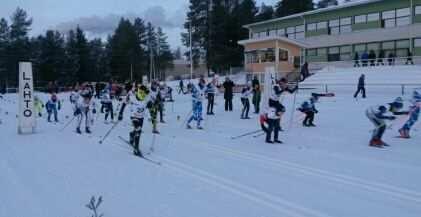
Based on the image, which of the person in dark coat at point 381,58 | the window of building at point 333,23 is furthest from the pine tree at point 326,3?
the person in dark coat at point 381,58

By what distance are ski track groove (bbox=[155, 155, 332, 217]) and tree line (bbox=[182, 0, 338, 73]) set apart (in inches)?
1988

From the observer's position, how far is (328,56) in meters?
43.8

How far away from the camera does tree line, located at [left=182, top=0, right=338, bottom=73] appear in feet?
195

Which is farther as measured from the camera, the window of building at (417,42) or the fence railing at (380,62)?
the window of building at (417,42)

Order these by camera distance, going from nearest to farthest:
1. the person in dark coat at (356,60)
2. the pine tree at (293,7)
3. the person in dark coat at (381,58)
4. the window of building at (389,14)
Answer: the person in dark coat at (381,58)
the person in dark coat at (356,60)
the window of building at (389,14)
the pine tree at (293,7)

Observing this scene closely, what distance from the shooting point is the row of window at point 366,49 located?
122 feet

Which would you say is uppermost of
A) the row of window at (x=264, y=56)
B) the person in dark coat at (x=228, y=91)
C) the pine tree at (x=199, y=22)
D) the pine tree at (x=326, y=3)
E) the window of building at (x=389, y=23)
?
the pine tree at (x=326, y=3)

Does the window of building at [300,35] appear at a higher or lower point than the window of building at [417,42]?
higher

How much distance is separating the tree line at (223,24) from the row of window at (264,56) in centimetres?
1498

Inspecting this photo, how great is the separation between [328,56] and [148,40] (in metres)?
60.0

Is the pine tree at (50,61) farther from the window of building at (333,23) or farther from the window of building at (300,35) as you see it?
the window of building at (333,23)

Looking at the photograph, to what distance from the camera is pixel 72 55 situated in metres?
70.9

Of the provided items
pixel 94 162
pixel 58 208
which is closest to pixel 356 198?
pixel 58 208

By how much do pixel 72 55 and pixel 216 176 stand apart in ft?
221
